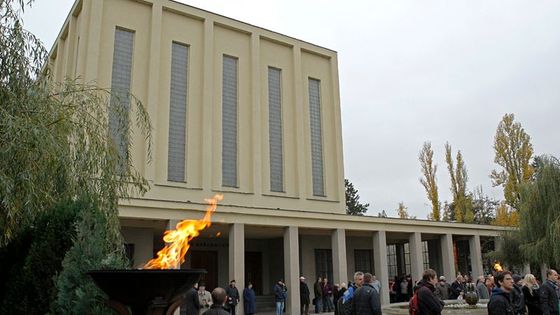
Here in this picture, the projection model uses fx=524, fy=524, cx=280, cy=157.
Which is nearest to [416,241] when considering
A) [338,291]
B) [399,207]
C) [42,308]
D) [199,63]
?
[338,291]

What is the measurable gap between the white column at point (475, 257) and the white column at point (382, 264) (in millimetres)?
6425

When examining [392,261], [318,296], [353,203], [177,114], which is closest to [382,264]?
[318,296]

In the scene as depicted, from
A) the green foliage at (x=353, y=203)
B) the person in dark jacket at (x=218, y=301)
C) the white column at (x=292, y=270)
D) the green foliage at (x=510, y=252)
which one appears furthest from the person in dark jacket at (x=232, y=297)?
the green foliage at (x=353, y=203)

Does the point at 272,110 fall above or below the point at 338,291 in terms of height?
above

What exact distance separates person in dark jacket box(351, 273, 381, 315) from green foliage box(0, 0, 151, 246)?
18.3 feet

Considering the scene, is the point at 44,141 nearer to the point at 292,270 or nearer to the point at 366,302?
the point at 366,302

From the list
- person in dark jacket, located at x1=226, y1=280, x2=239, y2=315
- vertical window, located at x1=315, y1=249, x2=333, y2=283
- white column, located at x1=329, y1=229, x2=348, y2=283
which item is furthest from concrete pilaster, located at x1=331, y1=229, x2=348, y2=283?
person in dark jacket, located at x1=226, y1=280, x2=239, y2=315

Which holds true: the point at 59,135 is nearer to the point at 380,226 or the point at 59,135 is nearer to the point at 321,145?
the point at 380,226

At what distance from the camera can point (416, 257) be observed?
87.5 feet

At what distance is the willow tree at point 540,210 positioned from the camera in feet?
80.1

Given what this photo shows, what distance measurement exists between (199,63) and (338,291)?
44.4ft

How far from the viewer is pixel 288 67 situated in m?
29.7

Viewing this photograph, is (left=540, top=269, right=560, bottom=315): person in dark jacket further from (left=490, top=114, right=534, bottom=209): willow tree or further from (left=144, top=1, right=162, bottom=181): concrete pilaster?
(left=490, top=114, right=534, bottom=209): willow tree

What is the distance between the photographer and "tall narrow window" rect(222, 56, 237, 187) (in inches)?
1021
